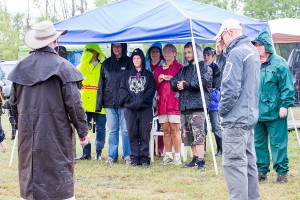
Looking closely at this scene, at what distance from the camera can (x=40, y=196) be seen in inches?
177

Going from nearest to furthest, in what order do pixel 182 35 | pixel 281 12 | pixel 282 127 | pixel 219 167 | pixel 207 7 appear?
pixel 282 127 → pixel 182 35 → pixel 219 167 → pixel 207 7 → pixel 281 12

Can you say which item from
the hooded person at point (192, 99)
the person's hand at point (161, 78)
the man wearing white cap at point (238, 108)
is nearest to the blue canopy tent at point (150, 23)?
the hooded person at point (192, 99)

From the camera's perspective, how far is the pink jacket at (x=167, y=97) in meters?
8.55

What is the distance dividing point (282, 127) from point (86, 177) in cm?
274

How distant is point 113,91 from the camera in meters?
8.80

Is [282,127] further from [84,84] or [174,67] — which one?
[84,84]

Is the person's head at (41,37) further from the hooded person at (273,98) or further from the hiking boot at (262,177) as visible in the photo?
the hiking boot at (262,177)

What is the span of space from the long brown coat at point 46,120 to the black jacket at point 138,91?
386 cm

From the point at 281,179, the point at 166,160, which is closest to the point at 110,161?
the point at 166,160

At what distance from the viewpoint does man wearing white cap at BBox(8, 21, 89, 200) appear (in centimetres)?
449

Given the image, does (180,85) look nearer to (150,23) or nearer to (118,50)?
(150,23)

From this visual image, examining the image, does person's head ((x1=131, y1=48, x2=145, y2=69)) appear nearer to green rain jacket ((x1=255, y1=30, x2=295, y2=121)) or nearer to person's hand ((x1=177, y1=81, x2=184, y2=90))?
person's hand ((x1=177, y1=81, x2=184, y2=90))

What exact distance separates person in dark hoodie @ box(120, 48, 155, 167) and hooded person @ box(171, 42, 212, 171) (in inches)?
19.6

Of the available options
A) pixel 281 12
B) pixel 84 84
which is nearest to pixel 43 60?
pixel 84 84
